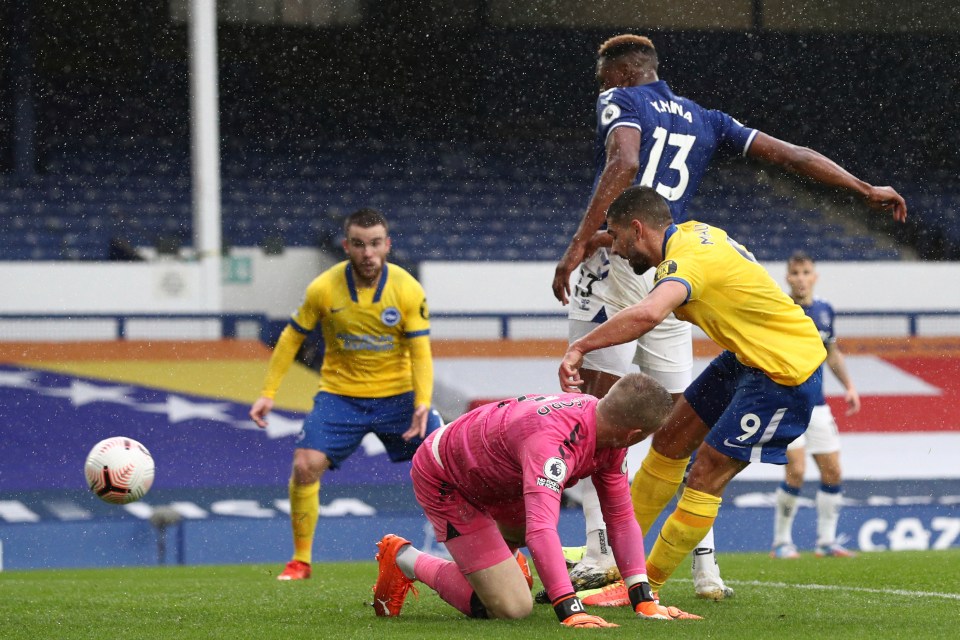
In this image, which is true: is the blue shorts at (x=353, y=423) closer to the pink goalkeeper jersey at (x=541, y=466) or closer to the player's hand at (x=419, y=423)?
the player's hand at (x=419, y=423)

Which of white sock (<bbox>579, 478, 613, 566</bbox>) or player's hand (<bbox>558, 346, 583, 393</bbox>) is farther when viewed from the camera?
white sock (<bbox>579, 478, 613, 566</bbox>)

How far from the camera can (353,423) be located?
7.79 m

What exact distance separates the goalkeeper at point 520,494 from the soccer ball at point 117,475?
1772 millimetres

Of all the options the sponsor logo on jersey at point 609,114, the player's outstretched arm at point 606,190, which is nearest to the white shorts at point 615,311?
the player's outstretched arm at point 606,190

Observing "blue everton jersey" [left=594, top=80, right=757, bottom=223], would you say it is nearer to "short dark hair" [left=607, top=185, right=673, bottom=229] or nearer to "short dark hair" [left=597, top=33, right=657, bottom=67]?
"short dark hair" [left=597, top=33, right=657, bottom=67]

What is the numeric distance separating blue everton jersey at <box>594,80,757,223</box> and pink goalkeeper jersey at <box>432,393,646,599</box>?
1.62m

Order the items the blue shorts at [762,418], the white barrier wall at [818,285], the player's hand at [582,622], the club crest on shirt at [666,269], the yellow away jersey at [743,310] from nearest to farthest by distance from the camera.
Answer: the player's hand at [582,622] → the club crest on shirt at [666,269] → the yellow away jersey at [743,310] → the blue shorts at [762,418] → the white barrier wall at [818,285]

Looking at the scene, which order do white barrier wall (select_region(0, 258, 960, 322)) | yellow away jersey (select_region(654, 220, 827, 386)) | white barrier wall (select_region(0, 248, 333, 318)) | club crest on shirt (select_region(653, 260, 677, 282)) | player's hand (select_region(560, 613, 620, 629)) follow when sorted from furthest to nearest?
white barrier wall (select_region(0, 258, 960, 322))
white barrier wall (select_region(0, 248, 333, 318))
yellow away jersey (select_region(654, 220, 827, 386))
club crest on shirt (select_region(653, 260, 677, 282))
player's hand (select_region(560, 613, 620, 629))

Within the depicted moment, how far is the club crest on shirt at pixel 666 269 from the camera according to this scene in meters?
5.07

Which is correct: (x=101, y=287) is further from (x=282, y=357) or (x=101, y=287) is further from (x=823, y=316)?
(x=823, y=316)

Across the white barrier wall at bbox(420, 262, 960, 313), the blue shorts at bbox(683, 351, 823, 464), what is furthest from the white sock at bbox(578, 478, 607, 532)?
the white barrier wall at bbox(420, 262, 960, 313)

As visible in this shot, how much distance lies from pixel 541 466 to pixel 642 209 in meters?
1.14

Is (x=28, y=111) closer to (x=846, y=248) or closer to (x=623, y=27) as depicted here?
(x=623, y=27)

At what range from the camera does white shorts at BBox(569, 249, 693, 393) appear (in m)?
6.15
